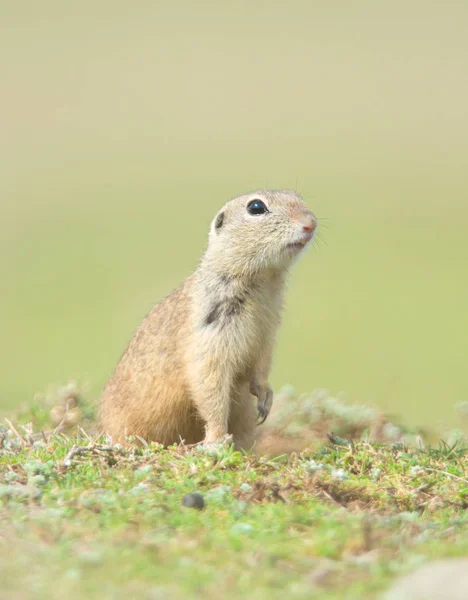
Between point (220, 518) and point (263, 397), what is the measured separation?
2.76 meters

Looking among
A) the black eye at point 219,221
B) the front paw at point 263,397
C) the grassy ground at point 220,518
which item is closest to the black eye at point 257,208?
the black eye at point 219,221

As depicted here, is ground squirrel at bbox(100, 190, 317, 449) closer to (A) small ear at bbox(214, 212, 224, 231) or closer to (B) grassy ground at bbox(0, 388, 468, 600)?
(A) small ear at bbox(214, 212, 224, 231)

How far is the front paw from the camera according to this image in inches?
332

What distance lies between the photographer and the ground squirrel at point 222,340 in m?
8.21

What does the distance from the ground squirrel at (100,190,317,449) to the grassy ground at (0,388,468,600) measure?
94 cm

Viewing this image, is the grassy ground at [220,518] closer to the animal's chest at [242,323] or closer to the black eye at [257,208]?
the animal's chest at [242,323]

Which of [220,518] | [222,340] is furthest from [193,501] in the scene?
[222,340]

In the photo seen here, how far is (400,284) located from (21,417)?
52.4 ft

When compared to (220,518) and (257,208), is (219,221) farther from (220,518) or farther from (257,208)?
(220,518)

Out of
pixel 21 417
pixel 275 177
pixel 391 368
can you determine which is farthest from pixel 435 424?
pixel 275 177

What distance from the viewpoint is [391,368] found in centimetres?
1741

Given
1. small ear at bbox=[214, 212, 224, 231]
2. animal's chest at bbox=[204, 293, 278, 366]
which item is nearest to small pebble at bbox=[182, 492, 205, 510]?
animal's chest at bbox=[204, 293, 278, 366]

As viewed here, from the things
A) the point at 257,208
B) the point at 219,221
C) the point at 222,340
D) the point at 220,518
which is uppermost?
the point at 257,208

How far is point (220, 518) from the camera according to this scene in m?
5.78
